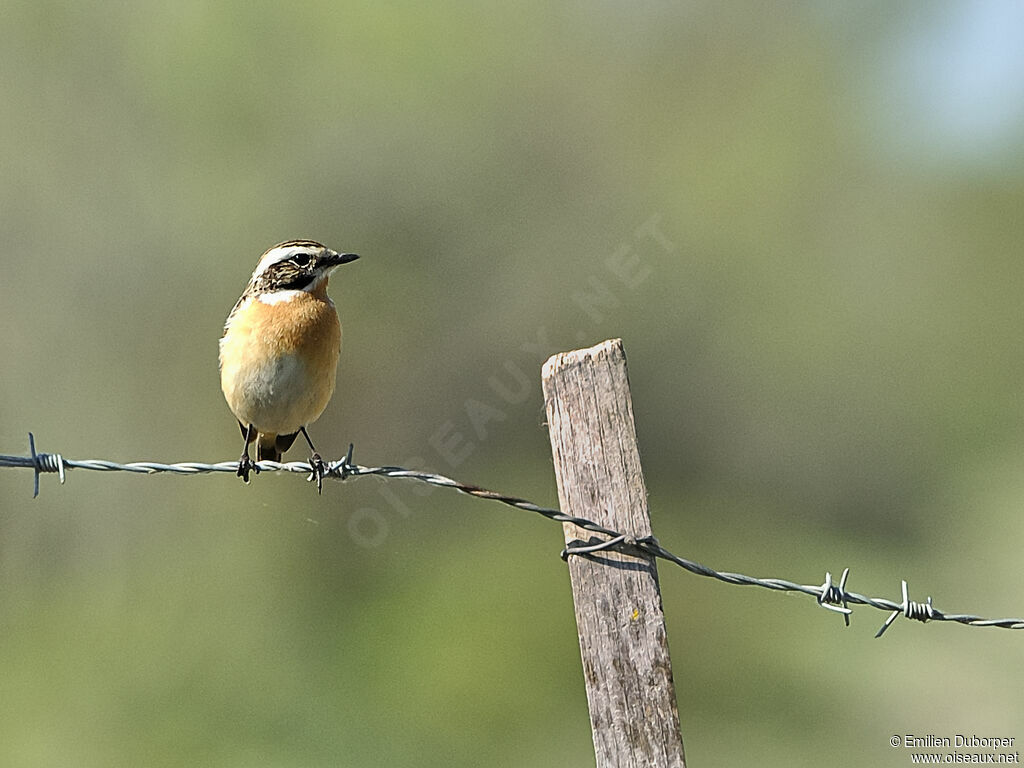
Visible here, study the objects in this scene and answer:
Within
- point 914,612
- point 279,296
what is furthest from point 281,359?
point 914,612

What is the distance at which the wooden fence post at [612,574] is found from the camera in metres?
3.21

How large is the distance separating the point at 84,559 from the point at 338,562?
145 inches

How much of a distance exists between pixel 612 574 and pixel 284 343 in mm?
2746

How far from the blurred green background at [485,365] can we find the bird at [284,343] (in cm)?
721

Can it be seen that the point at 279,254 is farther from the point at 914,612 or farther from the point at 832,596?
the point at 914,612

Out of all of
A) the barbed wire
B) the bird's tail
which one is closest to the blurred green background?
the bird's tail

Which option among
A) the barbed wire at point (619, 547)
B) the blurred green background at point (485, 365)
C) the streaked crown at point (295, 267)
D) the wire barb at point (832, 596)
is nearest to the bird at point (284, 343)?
the streaked crown at point (295, 267)

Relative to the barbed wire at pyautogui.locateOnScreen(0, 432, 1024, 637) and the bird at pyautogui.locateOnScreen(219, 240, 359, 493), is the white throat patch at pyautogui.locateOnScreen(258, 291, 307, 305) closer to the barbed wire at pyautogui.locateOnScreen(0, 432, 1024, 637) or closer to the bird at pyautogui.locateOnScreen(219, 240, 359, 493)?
the bird at pyautogui.locateOnScreen(219, 240, 359, 493)

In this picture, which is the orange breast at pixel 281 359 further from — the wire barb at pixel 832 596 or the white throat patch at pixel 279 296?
the wire barb at pixel 832 596

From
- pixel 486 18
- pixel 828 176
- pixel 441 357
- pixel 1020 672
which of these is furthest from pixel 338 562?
pixel 828 176

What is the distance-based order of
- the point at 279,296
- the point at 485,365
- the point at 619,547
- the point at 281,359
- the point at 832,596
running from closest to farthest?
the point at 619,547 → the point at 832,596 → the point at 281,359 → the point at 279,296 → the point at 485,365

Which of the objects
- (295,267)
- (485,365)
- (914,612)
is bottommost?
(914,612)

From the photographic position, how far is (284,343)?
5.57 metres

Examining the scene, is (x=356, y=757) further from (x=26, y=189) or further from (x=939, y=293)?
(x=939, y=293)
